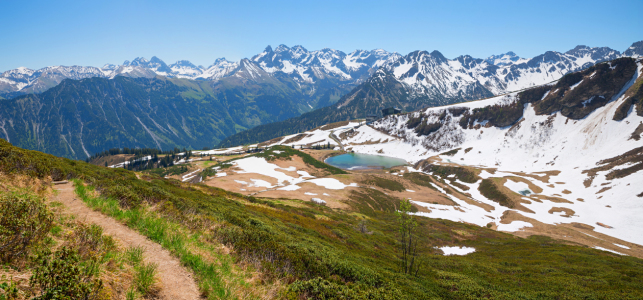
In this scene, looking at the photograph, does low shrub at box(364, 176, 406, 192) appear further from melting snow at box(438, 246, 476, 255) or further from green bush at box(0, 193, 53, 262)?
green bush at box(0, 193, 53, 262)

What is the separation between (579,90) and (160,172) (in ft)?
881

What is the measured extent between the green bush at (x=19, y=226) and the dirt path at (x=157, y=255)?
2436 millimetres

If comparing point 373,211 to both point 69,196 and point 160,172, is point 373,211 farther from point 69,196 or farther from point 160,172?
point 160,172

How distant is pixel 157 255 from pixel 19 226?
3.97 metres

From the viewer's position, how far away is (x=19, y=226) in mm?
7012

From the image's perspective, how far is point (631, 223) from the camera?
243 ft

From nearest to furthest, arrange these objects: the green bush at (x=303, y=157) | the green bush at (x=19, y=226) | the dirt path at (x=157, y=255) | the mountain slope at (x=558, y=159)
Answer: the green bush at (x=19, y=226), the dirt path at (x=157, y=255), the mountain slope at (x=558, y=159), the green bush at (x=303, y=157)

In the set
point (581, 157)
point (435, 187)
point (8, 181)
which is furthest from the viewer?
point (581, 157)

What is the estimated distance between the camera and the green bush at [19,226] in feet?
20.8

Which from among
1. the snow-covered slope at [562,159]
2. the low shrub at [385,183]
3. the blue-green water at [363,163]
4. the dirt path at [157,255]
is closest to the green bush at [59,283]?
the dirt path at [157,255]

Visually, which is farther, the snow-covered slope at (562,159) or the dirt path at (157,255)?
the snow-covered slope at (562,159)

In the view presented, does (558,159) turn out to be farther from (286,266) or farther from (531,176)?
(286,266)

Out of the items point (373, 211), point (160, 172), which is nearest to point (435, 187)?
point (373, 211)

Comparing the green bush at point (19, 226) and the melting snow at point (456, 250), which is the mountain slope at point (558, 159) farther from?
the green bush at point (19, 226)
